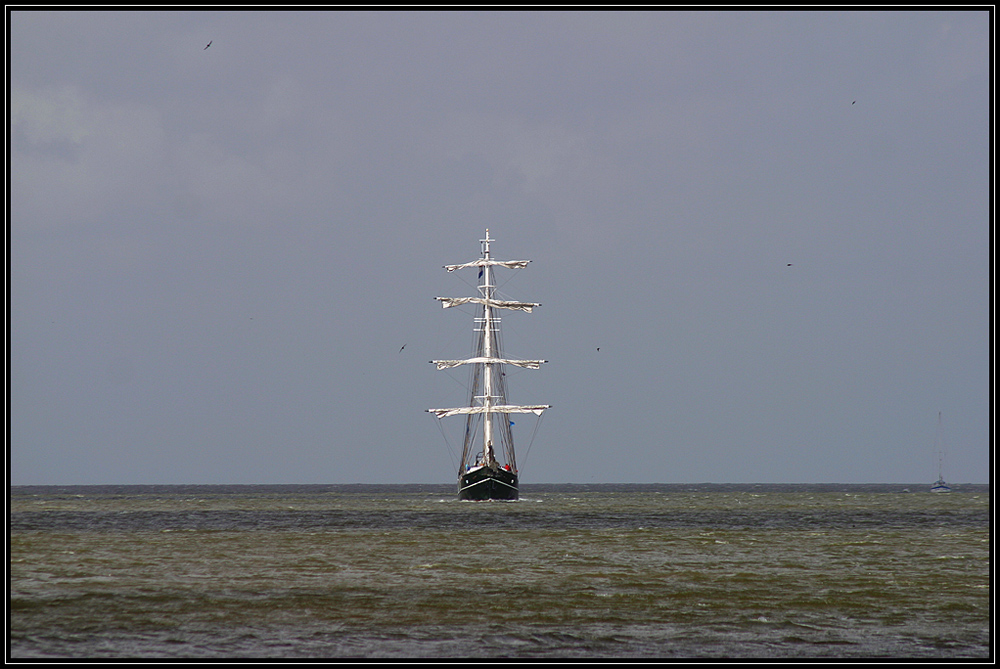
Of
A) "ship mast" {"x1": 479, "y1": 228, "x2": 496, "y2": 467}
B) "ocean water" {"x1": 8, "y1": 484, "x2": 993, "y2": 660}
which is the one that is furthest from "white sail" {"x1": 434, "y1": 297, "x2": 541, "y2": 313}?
"ocean water" {"x1": 8, "y1": 484, "x2": 993, "y2": 660}

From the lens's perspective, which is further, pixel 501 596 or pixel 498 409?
pixel 498 409

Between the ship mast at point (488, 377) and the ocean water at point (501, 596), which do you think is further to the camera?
the ship mast at point (488, 377)

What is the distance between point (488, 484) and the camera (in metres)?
89.2

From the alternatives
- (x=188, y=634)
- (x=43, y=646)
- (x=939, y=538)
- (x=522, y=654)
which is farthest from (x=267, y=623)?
(x=939, y=538)

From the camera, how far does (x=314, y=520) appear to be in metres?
62.1

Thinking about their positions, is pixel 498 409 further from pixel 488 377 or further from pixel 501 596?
pixel 501 596

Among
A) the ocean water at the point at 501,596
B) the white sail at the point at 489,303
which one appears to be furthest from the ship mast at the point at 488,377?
the ocean water at the point at 501,596

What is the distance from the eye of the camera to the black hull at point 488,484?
89125 millimetres

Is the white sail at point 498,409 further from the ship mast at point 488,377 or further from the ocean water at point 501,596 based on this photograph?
the ocean water at point 501,596

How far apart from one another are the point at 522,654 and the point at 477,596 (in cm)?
706

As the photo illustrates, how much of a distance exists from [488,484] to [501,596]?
65.8 metres

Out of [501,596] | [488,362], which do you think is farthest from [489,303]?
[501,596]

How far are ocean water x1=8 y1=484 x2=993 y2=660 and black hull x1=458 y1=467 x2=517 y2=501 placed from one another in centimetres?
4363

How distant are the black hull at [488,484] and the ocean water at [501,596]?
143 ft
